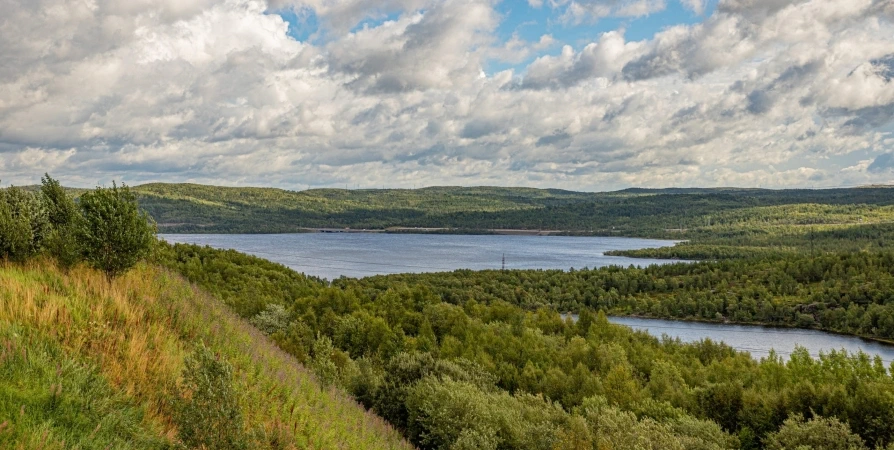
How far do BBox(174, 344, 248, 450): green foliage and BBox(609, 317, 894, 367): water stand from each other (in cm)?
10530

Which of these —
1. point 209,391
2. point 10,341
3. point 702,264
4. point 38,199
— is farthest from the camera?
point 702,264

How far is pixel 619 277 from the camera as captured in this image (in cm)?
16550

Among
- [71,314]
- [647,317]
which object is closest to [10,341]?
[71,314]

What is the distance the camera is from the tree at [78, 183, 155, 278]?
55.2ft

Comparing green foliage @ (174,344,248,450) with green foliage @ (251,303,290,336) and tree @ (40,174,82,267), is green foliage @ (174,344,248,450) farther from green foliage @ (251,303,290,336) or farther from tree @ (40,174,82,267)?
green foliage @ (251,303,290,336)

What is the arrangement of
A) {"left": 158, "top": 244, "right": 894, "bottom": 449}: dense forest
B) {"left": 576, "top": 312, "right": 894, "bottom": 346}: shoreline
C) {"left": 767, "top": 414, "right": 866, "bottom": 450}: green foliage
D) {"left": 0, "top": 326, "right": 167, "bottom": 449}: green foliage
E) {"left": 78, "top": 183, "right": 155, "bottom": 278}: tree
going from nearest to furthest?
{"left": 0, "top": 326, "right": 167, "bottom": 449}: green foliage < {"left": 78, "top": 183, "right": 155, "bottom": 278}: tree < {"left": 158, "top": 244, "right": 894, "bottom": 449}: dense forest < {"left": 767, "top": 414, "right": 866, "bottom": 450}: green foliage < {"left": 576, "top": 312, "right": 894, "bottom": 346}: shoreline

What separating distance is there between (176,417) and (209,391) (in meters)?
1.04

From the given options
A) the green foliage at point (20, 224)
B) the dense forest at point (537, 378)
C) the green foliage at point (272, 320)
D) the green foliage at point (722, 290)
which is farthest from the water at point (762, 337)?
the green foliage at point (20, 224)

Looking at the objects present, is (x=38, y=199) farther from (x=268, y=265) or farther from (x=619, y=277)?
(x=619, y=277)

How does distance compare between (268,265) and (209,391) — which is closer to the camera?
(209,391)

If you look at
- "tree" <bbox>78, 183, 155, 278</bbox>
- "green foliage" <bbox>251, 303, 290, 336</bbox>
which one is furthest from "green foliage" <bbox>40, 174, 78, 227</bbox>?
"green foliage" <bbox>251, 303, 290, 336</bbox>

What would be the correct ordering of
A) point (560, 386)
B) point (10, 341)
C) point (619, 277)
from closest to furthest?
point (10, 341), point (560, 386), point (619, 277)

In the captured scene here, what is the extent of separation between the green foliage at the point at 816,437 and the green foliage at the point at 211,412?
2466 centimetres

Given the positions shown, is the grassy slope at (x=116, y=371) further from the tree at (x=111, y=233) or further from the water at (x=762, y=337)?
the water at (x=762, y=337)
